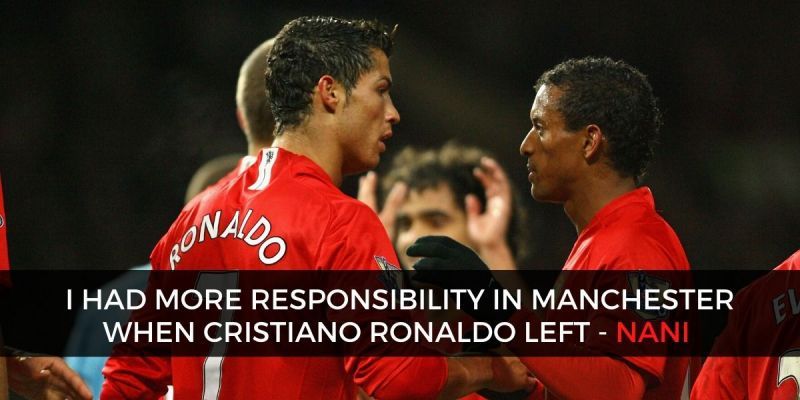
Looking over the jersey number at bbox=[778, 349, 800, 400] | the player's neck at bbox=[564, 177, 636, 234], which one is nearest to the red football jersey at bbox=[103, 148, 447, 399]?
the player's neck at bbox=[564, 177, 636, 234]

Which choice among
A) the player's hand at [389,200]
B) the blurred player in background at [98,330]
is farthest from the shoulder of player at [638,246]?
the blurred player in background at [98,330]

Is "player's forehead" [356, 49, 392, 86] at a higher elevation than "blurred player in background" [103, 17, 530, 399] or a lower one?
higher

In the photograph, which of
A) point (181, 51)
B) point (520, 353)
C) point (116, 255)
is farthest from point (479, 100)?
point (520, 353)

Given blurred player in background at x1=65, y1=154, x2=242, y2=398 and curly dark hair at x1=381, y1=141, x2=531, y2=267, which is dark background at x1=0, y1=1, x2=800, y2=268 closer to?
curly dark hair at x1=381, y1=141, x2=531, y2=267

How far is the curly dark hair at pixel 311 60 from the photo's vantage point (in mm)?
2652

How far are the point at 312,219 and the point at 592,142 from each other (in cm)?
86

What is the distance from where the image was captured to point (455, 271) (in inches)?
105

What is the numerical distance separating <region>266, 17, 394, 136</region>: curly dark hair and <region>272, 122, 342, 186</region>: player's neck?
3 centimetres

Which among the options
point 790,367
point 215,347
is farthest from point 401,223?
point 790,367

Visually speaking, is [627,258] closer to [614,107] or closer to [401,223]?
[614,107]

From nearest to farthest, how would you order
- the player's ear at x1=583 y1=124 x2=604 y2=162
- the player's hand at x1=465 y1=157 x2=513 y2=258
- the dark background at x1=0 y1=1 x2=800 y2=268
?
the player's ear at x1=583 y1=124 x2=604 y2=162, the player's hand at x1=465 y1=157 x2=513 y2=258, the dark background at x1=0 y1=1 x2=800 y2=268

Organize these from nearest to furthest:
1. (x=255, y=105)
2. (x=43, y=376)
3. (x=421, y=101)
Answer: (x=43, y=376), (x=255, y=105), (x=421, y=101)

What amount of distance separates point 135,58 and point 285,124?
486cm

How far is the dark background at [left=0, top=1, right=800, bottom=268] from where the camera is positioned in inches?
272
